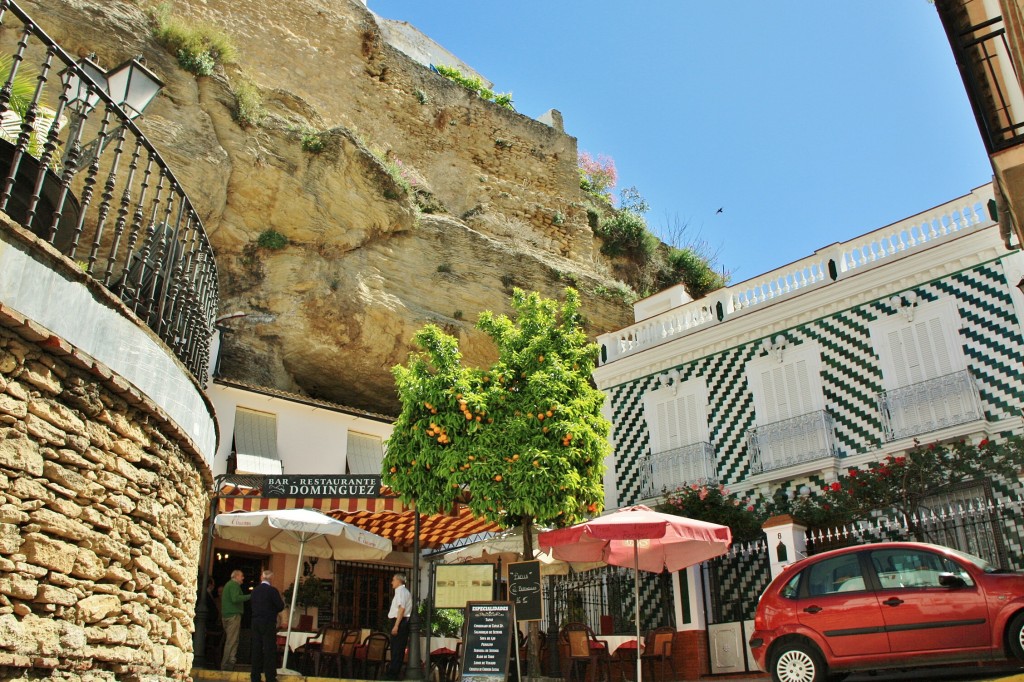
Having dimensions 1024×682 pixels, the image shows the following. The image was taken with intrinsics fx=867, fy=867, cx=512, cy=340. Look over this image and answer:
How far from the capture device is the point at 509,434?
11.4 meters

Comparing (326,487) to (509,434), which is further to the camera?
(326,487)

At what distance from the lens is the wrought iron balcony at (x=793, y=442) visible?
1470cm

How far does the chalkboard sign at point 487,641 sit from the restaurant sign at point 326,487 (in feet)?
12.6

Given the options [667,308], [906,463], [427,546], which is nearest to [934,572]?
[906,463]

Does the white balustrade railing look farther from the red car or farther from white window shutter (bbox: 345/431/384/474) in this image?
the red car

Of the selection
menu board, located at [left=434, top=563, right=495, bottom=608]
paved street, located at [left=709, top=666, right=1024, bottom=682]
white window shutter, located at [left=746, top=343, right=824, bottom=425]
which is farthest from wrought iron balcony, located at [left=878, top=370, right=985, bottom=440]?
menu board, located at [left=434, top=563, right=495, bottom=608]

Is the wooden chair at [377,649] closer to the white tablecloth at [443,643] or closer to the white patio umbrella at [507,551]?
the white tablecloth at [443,643]

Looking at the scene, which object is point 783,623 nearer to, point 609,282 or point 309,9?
point 609,282

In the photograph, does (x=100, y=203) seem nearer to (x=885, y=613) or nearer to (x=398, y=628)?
(x=398, y=628)

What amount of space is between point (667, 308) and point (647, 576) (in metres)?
6.64

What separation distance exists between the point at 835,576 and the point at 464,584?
16.1 ft

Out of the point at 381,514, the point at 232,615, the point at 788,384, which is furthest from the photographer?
the point at 788,384

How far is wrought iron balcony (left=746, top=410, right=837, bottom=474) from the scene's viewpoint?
14703 mm

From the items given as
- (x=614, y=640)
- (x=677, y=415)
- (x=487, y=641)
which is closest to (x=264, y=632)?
(x=487, y=641)
